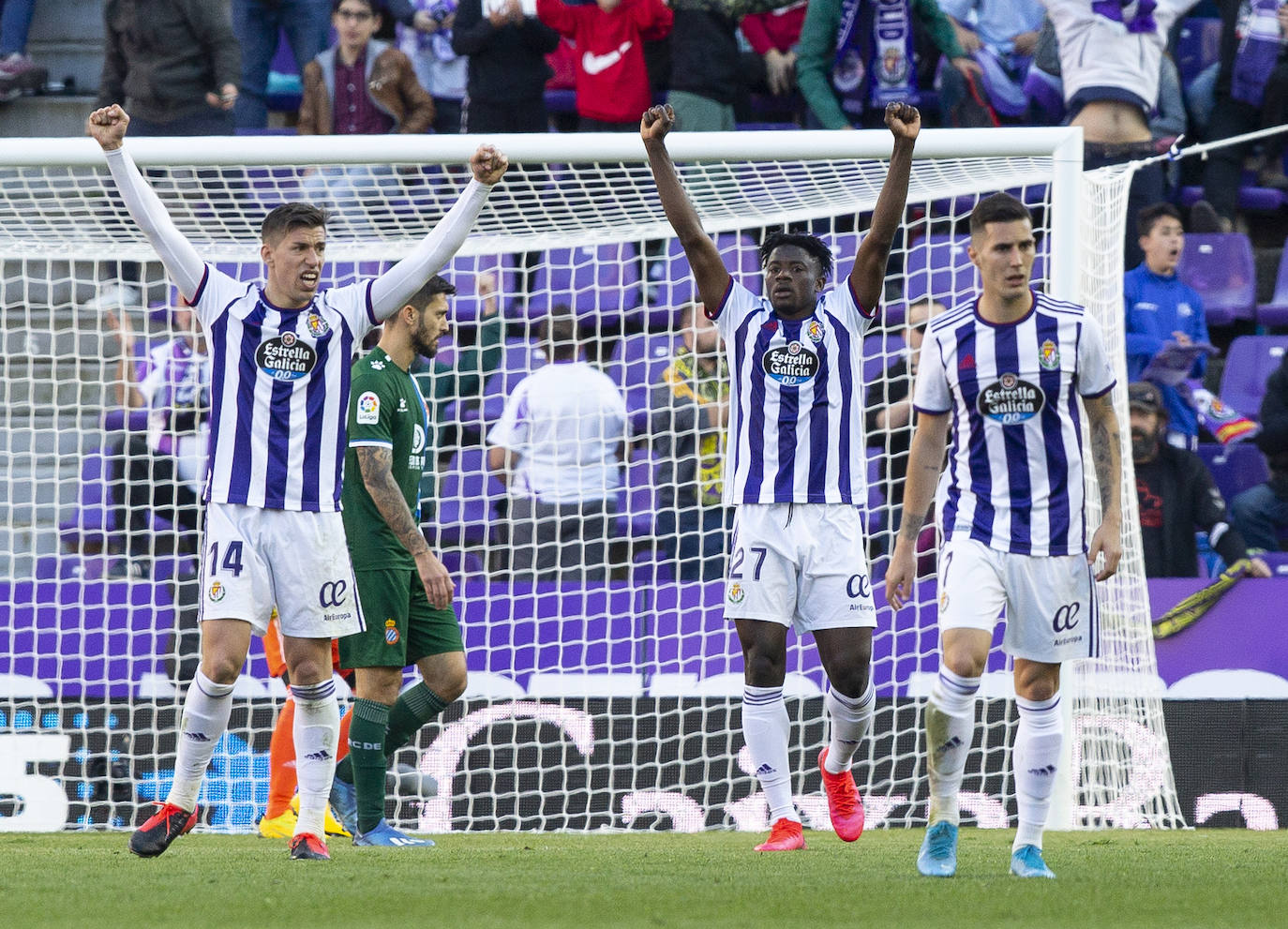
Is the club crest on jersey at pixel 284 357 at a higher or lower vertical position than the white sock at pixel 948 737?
higher

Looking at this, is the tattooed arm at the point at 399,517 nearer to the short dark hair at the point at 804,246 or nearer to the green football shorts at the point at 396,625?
the green football shorts at the point at 396,625

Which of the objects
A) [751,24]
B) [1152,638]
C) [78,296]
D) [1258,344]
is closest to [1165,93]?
[1258,344]

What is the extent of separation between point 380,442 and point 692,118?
16.0 ft

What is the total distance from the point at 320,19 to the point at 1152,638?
7.15 metres

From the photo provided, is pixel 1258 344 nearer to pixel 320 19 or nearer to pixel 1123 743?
pixel 1123 743

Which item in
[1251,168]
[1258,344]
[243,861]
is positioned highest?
[1251,168]

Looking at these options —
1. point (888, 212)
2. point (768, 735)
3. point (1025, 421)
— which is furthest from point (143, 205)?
point (1025, 421)

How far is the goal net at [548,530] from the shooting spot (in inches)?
294

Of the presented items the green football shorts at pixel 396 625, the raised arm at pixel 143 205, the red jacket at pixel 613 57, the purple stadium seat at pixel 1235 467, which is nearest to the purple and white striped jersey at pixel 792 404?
the green football shorts at pixel 396 625

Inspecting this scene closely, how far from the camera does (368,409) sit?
20.9 ft

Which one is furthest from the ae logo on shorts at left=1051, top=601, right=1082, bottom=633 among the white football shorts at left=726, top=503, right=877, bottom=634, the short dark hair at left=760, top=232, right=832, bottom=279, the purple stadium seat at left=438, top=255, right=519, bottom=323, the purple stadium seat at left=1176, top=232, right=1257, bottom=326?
the purple stadium seat at left=1176, top=232, right=1257, bottom=326

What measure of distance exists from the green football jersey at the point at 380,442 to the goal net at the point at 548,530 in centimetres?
122

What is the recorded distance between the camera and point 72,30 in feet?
42.4

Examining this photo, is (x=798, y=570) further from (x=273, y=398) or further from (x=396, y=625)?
(x=273, y=398)
